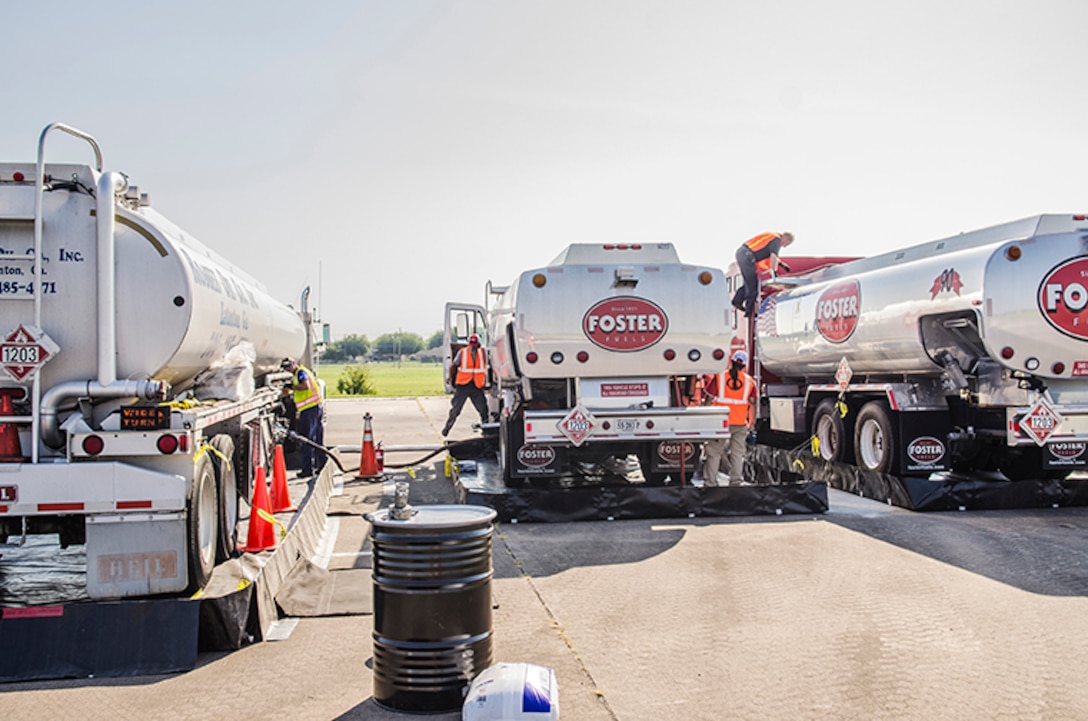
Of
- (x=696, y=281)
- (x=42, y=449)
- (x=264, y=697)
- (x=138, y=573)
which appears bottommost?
(x=264, y=697)

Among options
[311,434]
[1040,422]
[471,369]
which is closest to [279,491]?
[311,434]

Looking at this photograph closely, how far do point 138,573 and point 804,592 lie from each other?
4772 mm

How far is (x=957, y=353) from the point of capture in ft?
37.7

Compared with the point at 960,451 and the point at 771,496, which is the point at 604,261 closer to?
the point at 771,496

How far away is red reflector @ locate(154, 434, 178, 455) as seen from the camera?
6383 millimetres

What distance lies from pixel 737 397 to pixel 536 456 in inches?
99.1

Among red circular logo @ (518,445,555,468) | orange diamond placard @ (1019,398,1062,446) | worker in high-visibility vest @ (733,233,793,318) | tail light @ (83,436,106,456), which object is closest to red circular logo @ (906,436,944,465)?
orange diamond placard @ (1019,398,1062,446)

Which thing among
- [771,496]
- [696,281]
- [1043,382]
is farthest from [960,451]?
[696,281]

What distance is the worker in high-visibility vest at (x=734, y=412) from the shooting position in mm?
11641

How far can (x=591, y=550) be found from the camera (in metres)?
9.07

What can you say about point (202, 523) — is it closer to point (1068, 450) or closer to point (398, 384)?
point (1068, 450)

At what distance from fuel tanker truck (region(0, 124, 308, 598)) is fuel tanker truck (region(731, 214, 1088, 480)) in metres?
8.16

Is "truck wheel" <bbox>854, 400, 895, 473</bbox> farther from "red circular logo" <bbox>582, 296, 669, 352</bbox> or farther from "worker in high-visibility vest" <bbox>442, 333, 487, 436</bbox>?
"worker in high-visibility vest" <bbox>442, 333, 487, 436</bbox>

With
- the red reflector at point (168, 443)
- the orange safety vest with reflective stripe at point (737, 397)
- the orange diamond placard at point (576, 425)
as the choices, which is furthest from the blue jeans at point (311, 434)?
the red reflector at point (168, 443)
